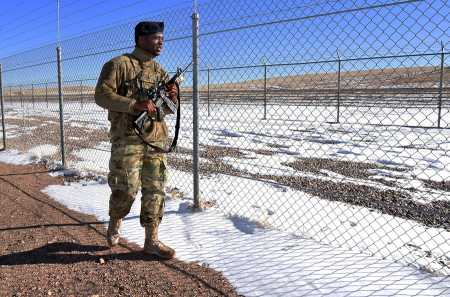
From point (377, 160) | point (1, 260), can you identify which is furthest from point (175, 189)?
point (377, 160)

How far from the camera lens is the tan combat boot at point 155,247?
3812mm

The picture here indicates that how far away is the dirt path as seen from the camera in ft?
10.8

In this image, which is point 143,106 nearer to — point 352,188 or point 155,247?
point 155,247

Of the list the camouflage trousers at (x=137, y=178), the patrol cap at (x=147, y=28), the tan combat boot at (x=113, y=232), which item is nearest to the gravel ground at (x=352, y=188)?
the camouflage trousers at (x=137, y=178)

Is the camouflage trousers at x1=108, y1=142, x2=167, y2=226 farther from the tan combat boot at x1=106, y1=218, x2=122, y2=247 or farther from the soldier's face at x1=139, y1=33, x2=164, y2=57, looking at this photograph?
the soldier's face at x1=139, y1=33, x2=164, y2=57

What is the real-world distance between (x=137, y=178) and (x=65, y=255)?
0.92 meters

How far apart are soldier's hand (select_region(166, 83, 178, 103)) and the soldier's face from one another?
0.98 ft

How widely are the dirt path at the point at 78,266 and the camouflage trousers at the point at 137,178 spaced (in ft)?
1.24

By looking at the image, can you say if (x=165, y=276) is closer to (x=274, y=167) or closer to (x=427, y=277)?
(x=427, y=277)

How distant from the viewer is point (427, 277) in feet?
10.4

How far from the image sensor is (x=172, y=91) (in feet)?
13.1

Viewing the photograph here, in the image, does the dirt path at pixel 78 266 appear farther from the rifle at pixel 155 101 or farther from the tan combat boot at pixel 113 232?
the rifle at pixel 155 101

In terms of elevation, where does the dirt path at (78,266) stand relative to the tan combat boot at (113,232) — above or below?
below

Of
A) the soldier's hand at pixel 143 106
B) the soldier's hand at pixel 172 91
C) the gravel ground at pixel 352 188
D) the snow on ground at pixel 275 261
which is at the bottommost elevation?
the snow on ground at pixel 275 261
